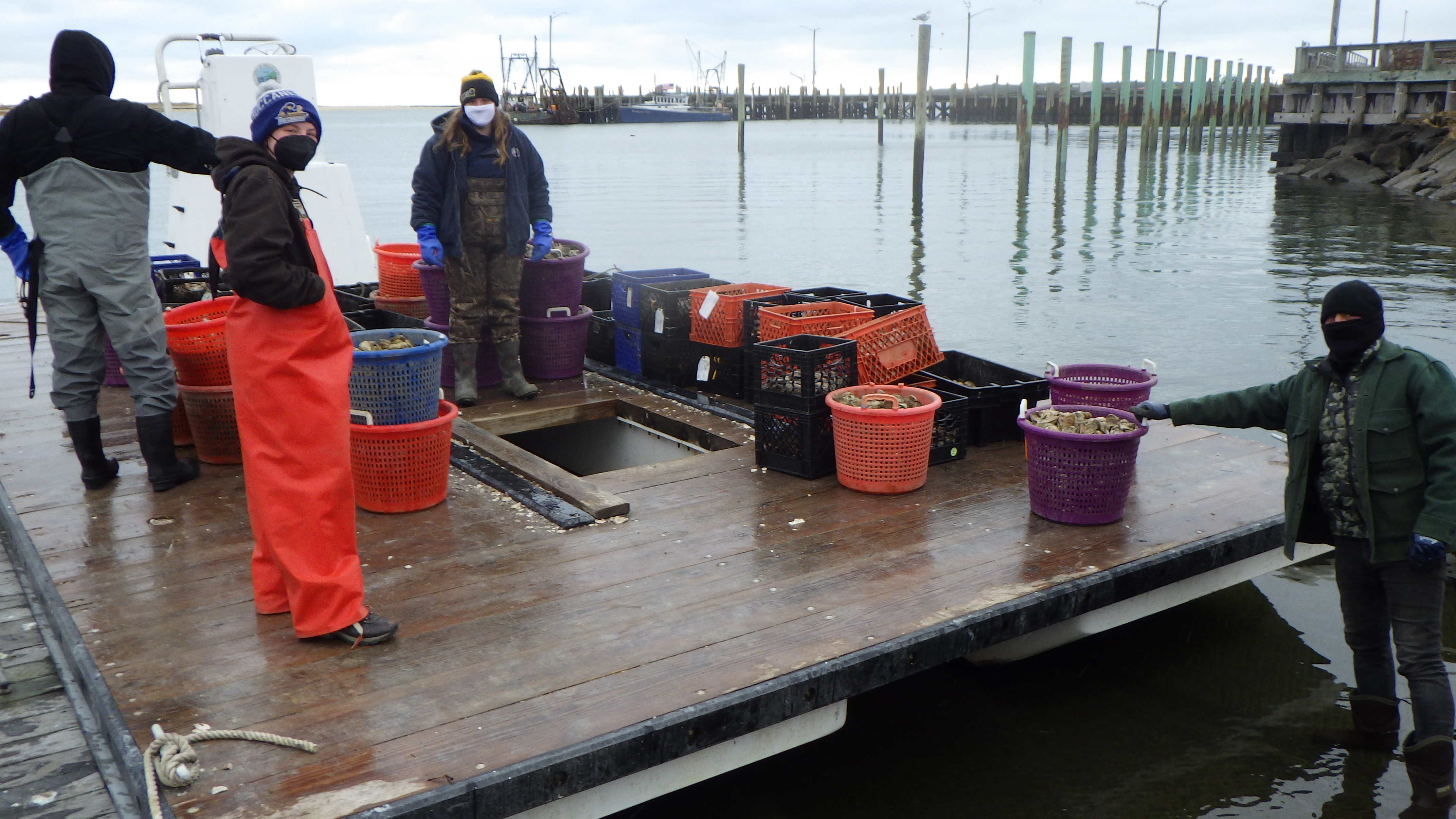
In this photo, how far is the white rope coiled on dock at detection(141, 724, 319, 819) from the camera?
2623 millimetres

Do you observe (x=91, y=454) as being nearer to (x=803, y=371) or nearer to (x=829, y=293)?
(x=803, y=371)

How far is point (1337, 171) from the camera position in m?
28.6

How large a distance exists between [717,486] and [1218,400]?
208 centimetres

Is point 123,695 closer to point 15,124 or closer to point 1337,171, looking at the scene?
point 15,124

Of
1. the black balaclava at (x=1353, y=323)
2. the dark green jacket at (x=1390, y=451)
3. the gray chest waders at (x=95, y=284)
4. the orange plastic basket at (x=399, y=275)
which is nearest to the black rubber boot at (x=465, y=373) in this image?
the orange plastic basket at (x=399, y=275)

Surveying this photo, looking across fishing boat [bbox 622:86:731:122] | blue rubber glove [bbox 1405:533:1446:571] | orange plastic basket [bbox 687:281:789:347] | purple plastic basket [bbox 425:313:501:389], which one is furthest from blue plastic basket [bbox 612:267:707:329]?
fishing boat [bbox 622:86:731:122]

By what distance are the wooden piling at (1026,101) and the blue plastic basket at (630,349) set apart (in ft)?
71.2

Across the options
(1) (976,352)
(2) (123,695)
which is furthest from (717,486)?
(1) (976,352)

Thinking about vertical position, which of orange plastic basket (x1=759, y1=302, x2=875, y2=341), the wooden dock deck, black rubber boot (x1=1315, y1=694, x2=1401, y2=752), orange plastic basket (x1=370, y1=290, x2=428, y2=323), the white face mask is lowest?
black rubber boot (x1=1315, y1=694, x2=1401, y2=752)

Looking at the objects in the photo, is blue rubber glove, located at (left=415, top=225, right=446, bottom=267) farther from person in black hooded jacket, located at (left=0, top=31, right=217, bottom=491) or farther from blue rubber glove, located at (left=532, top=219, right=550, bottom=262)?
person in black hooded jacket, located at (left=0, top=31, right=217, bottom=491)

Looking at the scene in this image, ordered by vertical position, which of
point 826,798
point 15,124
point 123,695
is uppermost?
point 15,124

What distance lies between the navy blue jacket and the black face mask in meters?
2.33

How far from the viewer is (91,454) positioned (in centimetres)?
483

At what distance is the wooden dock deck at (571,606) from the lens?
2.83 meters
